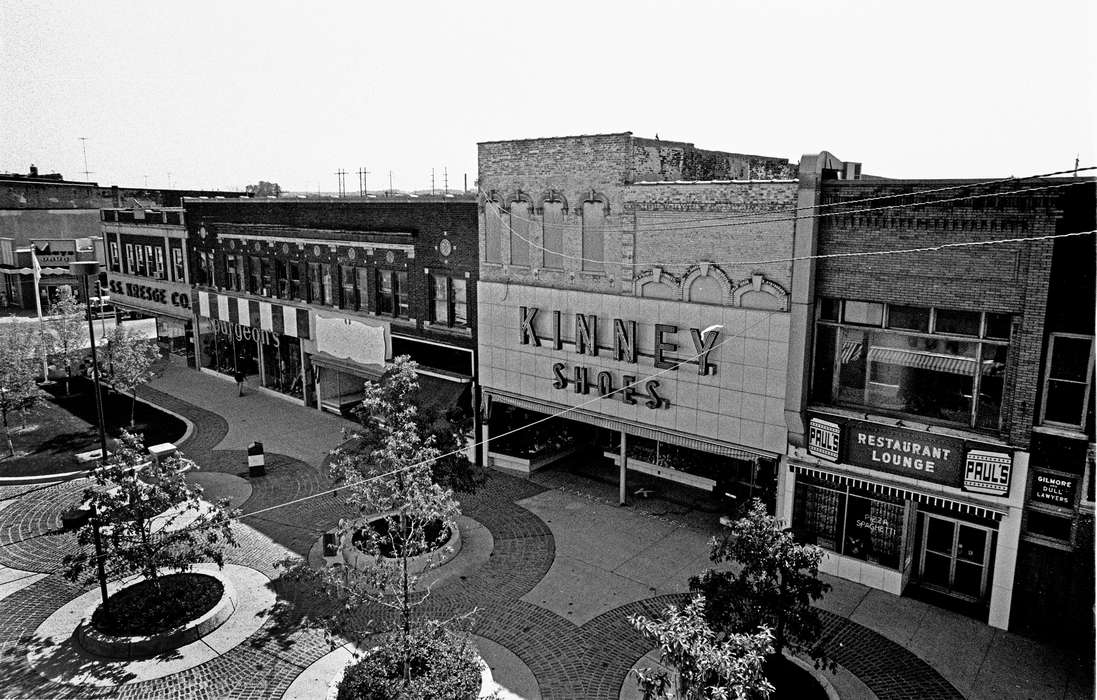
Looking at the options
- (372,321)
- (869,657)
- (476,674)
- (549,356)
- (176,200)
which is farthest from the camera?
(176,200)

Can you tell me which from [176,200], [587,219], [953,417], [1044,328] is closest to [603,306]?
[587,219]

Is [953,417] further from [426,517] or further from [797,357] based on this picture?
[426,517]

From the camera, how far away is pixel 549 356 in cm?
2402

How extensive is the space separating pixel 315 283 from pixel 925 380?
2468 centimetres

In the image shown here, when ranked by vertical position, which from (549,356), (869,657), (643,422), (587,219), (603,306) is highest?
(587,219)

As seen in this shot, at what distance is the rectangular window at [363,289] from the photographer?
101 ft

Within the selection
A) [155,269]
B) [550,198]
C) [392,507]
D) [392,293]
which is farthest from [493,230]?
[155,269]

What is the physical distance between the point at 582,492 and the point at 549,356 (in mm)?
4350

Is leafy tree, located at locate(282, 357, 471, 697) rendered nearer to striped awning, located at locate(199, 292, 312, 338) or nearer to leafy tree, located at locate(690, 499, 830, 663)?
leafy tree, located at locate(690, 499, 830, 663)

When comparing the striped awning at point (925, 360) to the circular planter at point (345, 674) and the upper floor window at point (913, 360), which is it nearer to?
the upper floor window at point (913, 360)

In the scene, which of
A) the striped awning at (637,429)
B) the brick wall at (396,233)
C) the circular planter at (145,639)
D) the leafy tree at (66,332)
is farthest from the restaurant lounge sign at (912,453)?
the leafy tree at (66,332)

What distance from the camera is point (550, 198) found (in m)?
23.5

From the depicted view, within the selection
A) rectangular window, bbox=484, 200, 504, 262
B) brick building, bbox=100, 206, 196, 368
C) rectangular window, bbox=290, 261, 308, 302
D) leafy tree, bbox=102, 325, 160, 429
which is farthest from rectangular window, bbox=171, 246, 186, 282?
rectangular window, bbox=484, 200, 504, 262

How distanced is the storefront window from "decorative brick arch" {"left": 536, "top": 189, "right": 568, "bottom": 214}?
10.4 m
